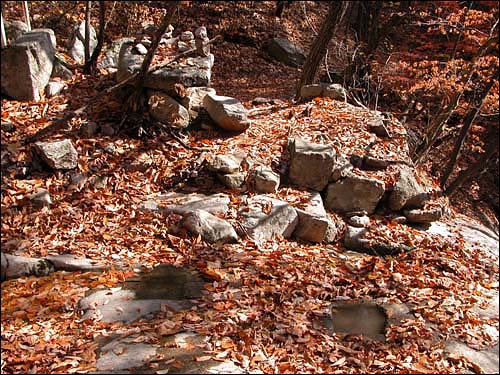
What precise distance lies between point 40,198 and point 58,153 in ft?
2.46

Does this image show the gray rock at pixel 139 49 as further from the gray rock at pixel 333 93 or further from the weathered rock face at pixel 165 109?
the gray rock at pixel 333 93

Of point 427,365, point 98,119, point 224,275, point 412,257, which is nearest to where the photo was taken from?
point 427,365

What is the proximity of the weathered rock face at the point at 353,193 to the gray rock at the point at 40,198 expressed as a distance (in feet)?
12.7

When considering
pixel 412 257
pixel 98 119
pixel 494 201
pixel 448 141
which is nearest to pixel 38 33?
pixel 98 119

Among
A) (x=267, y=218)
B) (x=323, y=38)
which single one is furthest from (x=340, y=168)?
(x=323, y=38)

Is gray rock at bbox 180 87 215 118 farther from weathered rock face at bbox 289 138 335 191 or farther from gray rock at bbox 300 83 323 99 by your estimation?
gray rock at bbox 300 83 323 99

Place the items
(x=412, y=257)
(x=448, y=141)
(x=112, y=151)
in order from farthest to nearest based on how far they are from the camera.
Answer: (x=448, y=141), (x=112, y=151), (x=412, y=257)

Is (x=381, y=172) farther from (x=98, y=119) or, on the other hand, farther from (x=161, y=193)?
(x=98, y=119)

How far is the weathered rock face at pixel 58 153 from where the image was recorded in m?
5.36

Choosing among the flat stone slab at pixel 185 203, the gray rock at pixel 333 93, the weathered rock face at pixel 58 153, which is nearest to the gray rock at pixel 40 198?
the weathered rock face at pixel 58 153

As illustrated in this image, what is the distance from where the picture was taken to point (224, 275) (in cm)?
439

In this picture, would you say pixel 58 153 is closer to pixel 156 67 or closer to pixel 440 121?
pixel 156 67

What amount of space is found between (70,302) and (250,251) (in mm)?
2111

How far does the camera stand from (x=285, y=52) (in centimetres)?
1277
